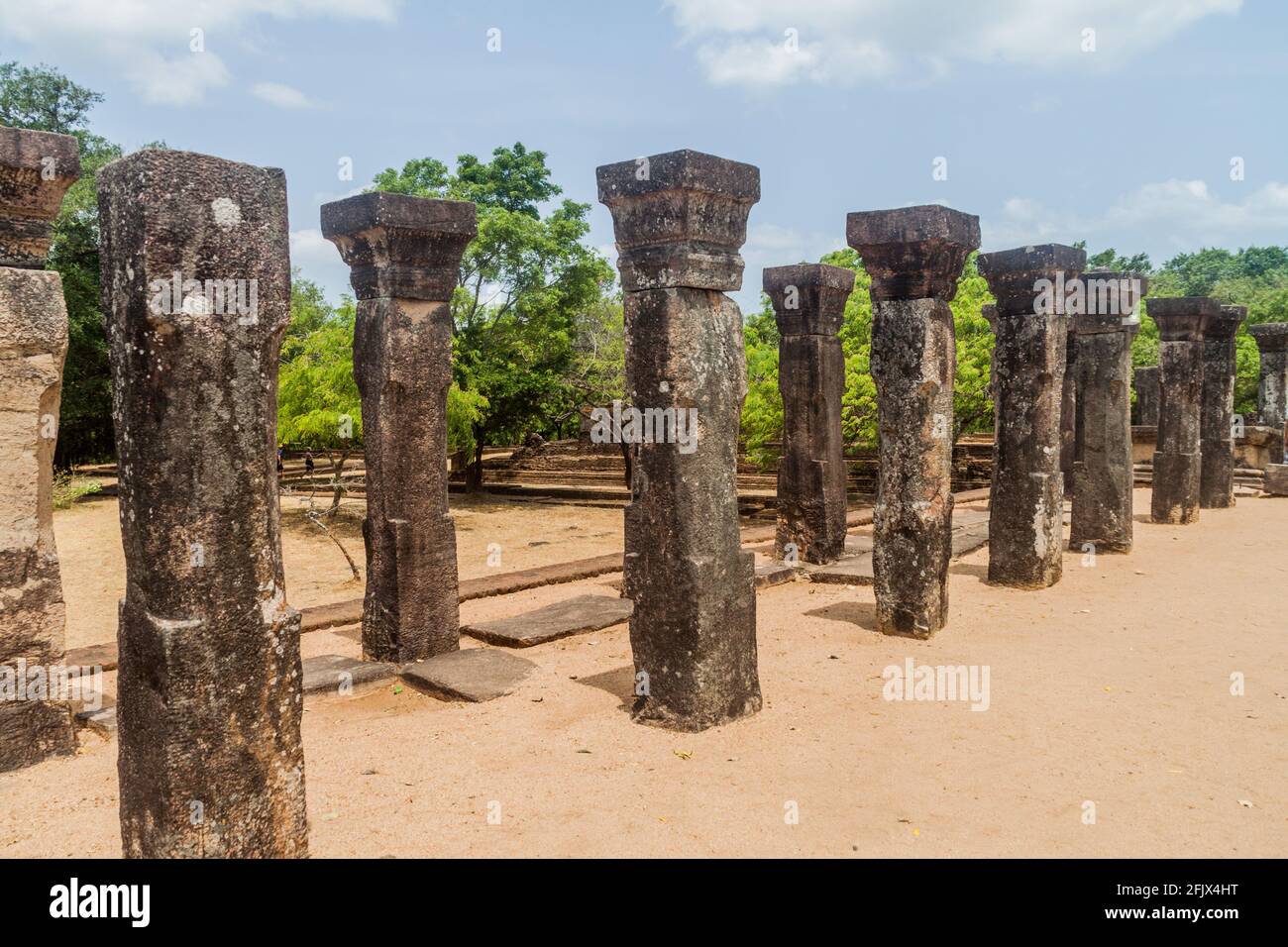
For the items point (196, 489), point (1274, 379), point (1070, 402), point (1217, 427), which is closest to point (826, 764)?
point (196, 489)

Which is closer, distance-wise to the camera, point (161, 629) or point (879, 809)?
point (161, 629)

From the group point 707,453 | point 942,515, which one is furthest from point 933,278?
point 707,453

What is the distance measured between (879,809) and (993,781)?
71cm

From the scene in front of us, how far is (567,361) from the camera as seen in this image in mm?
20969

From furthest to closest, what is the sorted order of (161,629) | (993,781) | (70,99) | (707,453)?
(70,99) < (707,453) < (993,781) < (161,629)

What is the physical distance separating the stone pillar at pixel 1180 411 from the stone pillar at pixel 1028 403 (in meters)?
5.60

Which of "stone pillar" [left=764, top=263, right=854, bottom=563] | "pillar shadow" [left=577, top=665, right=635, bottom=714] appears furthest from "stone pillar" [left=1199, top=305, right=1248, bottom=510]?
"pillar shadow" [left=577, top=665, right=635, bottom=714]

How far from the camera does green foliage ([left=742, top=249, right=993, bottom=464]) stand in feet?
52.9

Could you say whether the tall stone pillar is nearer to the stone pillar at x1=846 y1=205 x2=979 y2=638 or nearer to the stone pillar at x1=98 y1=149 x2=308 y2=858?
the stone pillar at x1=846 y1=205 x2=979 y2=638

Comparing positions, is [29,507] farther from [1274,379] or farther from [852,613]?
[1274,379]

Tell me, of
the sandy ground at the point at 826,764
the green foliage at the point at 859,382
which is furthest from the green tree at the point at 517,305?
the sandy ground at the point at 826,764

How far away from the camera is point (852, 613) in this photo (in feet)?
28.7

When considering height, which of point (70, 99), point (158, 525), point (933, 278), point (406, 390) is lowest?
point (158, 525)

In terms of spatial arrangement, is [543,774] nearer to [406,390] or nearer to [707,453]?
[707,453]
